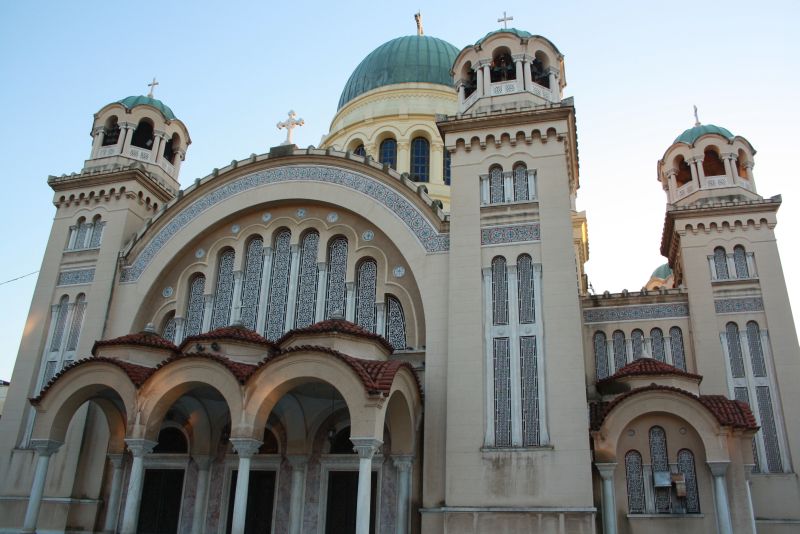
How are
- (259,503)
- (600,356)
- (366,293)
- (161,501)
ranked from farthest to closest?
(600,356) < (366,293) < (161,501) < (259,503)

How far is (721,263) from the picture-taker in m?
20.5

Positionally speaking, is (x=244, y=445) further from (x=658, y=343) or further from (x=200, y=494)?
(x=658, y=343)

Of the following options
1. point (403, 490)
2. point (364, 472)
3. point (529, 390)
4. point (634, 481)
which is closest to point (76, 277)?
point (403, 490)

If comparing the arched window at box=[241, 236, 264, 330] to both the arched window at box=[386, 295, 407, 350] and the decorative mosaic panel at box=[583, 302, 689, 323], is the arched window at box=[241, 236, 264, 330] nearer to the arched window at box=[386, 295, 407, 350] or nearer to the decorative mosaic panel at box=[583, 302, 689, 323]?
the arched window at box=[386, 295, 407, 350]

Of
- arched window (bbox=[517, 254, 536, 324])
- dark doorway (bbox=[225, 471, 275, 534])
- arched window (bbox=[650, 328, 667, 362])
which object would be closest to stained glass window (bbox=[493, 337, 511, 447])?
arched window (bbox=[517, 254, 536, 324])

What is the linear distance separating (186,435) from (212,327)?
292 cm

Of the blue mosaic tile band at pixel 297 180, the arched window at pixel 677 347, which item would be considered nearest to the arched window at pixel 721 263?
the arched window at pixel 677 347

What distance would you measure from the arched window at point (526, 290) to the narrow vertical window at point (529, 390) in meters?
0.49

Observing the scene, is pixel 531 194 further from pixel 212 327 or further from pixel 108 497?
pixel 108 497

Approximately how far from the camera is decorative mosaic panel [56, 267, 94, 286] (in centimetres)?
2039

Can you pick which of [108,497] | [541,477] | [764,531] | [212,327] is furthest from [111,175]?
[764,531]

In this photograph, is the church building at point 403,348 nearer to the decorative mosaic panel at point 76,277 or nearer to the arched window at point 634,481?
the arched window at point 634,481

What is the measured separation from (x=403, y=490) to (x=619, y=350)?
855 cm

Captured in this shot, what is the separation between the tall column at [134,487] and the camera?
14352 millimetres
